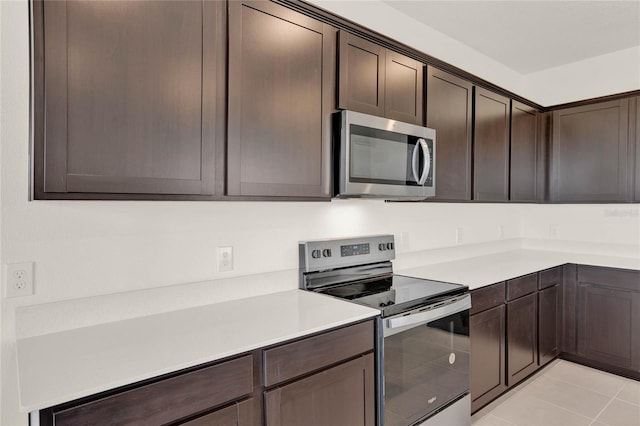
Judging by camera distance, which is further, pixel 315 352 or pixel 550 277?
pixel 550 277

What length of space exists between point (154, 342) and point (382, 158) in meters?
1.38

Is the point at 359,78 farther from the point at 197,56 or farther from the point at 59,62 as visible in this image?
the point at 59,62

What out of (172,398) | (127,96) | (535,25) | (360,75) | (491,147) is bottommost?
(172,398)

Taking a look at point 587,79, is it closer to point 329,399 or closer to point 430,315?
point 430,315

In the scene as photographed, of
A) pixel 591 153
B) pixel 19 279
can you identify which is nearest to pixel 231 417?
pixel 19 279

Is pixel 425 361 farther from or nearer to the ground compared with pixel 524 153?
nearer to the ground

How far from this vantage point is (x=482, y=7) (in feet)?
8.49

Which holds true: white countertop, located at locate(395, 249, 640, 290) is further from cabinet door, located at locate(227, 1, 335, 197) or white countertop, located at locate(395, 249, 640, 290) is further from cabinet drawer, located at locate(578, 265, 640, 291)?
cabinet door, located at locate(227, 1, 335, 197)

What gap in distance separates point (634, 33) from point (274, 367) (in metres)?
3.65

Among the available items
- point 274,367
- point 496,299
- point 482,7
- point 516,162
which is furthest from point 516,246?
point 274,367

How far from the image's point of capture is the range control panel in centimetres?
210

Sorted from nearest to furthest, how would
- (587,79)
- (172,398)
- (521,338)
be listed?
(172,398) < (521,338) < (587,79)

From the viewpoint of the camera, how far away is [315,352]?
1.45 m

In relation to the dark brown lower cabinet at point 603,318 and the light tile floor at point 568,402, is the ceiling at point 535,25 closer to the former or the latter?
the dark brown lower cabinet at point 603,318
